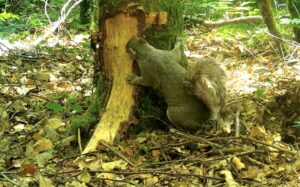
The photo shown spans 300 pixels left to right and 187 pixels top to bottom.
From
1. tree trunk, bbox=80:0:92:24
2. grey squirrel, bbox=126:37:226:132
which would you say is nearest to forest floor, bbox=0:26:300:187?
grey squirrel, bbox=126:37:226:132

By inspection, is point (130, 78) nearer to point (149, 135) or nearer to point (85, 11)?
point (149, 135)

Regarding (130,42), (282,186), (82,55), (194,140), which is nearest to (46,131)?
(130,42)

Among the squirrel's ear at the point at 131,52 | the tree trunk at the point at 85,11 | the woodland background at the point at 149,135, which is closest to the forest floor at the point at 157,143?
the woodland background at the point at 149,135

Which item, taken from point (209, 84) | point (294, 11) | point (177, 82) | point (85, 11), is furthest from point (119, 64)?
point (85, 11)

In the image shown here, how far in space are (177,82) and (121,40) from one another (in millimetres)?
563

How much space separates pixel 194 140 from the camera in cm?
340

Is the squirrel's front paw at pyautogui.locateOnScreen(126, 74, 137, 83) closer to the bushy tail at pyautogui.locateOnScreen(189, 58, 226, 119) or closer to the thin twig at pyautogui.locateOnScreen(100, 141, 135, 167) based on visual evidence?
the bushy tail at pyautogui.locateOnScreen(189, 58, 226, 119)

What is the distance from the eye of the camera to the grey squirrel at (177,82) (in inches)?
144

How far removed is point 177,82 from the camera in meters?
3.69

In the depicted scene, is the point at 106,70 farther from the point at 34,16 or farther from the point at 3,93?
the point at 34,16

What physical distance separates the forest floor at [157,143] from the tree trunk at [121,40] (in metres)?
0.20

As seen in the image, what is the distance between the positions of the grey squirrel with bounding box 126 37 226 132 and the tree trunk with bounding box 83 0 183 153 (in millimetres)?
85

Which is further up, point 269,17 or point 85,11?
point 85,11

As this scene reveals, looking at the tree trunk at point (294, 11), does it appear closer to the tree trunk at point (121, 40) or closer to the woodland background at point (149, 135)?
the woodland background at point (149, 135)
